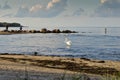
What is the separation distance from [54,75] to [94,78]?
2.08 metres

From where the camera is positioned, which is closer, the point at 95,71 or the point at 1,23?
the point at 95,71

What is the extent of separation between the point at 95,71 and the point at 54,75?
4.25 metres

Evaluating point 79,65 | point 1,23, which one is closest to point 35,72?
point 79,65

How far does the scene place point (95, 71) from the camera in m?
24.3

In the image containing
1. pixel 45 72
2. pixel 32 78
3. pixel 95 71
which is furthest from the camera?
pixel 95 71

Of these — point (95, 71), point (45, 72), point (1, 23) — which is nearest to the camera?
point (45, 72)

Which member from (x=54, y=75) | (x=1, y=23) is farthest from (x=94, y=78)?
(x=1, y=23)

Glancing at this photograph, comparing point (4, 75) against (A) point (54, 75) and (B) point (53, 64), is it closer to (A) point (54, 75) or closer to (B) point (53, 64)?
(A) point (54, 75)

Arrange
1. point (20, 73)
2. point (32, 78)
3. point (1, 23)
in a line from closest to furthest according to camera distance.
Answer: point (32, 78), point (20, 73), point (1, 23)

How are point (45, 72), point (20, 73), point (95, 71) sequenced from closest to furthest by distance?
point (20, 73) < point (45, 72) < point (95, 71)

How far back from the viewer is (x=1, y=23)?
607 feet

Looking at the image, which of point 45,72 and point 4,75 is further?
point 45,72

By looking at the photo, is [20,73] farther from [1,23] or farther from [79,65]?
[1,23]

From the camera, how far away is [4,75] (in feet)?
64.1
